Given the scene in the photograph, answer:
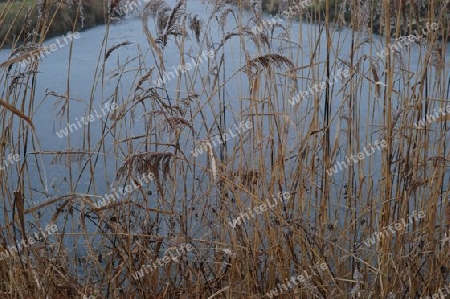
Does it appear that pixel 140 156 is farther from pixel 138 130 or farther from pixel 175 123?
pixel 138 130

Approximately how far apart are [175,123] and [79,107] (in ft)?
7.98

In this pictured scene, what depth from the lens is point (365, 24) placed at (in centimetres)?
156

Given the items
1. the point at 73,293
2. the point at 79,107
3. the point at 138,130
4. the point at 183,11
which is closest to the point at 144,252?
the point at 73,293

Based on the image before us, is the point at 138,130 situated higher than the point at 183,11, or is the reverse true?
the point at 183,11

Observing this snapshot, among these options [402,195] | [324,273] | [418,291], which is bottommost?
[418,291]

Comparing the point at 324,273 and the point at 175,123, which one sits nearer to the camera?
the point at 175,123

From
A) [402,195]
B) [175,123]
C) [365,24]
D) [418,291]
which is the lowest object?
[418,291]

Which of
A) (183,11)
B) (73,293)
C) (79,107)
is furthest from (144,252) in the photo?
(79,107)

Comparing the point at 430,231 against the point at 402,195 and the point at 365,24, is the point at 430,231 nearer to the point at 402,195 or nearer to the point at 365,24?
the point at 402,195

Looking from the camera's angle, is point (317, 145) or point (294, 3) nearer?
point (294, 3)

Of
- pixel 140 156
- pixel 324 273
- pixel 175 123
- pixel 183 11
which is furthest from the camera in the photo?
pixel 324 273

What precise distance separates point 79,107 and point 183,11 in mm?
2202

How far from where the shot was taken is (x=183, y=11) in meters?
1.47

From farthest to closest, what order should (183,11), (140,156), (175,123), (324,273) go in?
(324,273), (183,11), (175,123), (140,156)
